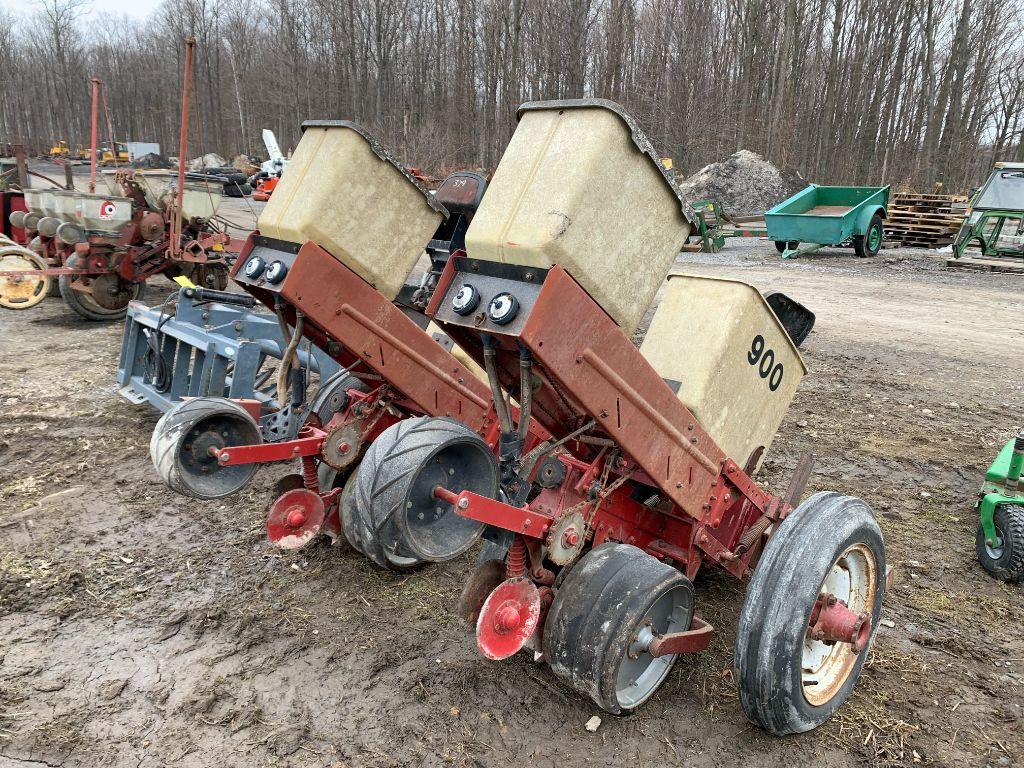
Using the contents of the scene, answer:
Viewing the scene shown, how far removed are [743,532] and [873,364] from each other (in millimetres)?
5279

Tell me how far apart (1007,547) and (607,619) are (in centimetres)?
240

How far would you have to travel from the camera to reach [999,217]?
14.1 metres

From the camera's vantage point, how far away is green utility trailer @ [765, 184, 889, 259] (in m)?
15.1

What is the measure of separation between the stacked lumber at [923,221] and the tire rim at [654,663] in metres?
17.4

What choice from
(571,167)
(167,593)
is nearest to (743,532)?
(571,167)

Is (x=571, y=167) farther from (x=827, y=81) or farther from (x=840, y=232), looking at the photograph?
(x=827, y=81)

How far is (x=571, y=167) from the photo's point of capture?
231 centimetres

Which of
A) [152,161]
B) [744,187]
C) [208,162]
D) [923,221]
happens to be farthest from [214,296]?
[152,161]

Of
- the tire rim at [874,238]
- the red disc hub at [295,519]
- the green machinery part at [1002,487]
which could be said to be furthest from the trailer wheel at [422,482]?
the tire rim at [874,238]

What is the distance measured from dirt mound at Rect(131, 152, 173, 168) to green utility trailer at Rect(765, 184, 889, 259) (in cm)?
3155

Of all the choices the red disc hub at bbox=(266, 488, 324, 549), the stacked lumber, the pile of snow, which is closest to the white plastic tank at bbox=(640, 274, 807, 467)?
the red disc hub at bbox=(266, 488, 324, 549)

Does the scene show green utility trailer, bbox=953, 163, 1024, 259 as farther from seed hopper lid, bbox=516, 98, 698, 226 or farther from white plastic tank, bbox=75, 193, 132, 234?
seed hopper lid, bbox=516, 98, 698, 226

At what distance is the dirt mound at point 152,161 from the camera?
1459 inches

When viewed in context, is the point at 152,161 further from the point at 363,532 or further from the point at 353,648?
the point at 363,532
